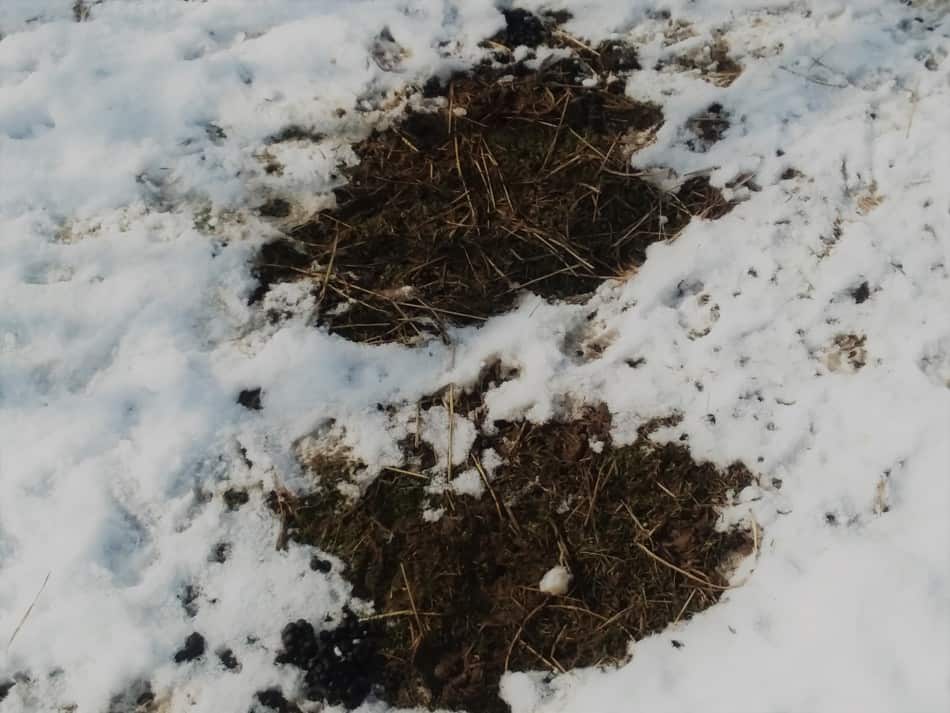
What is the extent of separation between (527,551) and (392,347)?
88 centimetres

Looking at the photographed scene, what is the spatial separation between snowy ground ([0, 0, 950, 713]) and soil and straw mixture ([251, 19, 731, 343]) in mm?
104

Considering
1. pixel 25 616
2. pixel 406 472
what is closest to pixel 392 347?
pixel 406 472

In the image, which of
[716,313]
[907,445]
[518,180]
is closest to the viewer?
[907,445]

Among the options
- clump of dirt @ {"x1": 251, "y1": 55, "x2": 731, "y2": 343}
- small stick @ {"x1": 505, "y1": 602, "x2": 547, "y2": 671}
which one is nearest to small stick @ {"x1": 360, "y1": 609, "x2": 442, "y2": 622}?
small stick @ {"x1": 505, "y1": 602, "x2": 547, "y2": 671}

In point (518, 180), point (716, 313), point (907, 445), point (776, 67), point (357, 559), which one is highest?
point (776, 67)

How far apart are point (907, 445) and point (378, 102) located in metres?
2.36

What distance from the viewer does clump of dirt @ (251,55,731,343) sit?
277cm

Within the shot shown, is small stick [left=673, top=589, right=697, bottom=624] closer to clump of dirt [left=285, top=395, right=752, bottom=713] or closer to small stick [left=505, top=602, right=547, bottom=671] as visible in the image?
clump of dirt [left=285, top=395, right=752, bottom=713]

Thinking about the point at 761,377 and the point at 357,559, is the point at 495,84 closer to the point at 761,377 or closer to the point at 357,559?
the point at 761,377

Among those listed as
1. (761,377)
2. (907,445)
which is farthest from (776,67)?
(907,445)

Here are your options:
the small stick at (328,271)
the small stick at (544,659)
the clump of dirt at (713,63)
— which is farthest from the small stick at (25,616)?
the clump of dirt at (713,63)

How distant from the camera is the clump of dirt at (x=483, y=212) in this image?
2770mm

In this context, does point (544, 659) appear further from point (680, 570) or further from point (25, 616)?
point (25, 616)

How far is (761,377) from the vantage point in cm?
259
